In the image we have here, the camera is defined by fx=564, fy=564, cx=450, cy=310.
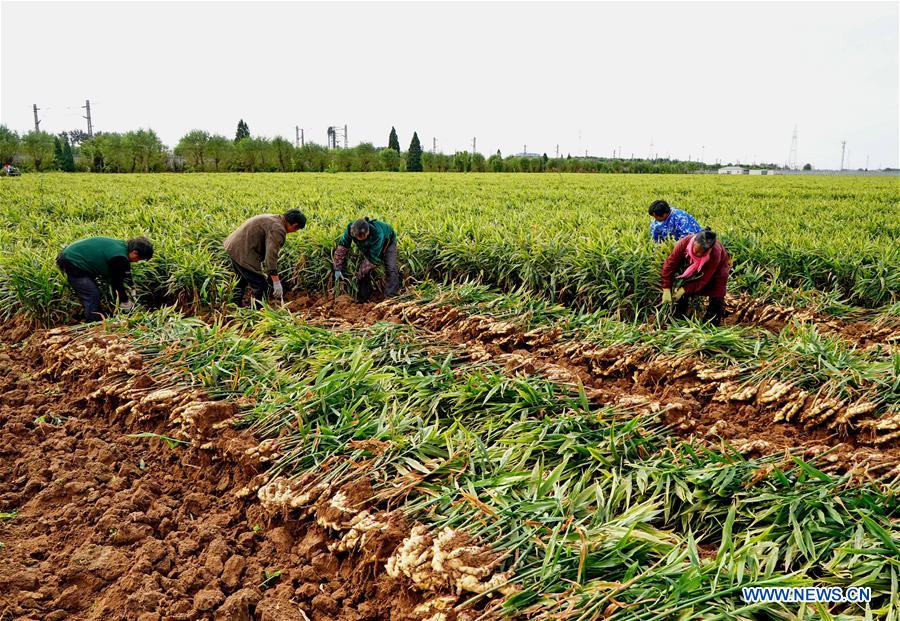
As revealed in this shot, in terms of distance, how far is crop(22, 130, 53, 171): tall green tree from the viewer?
3653 centimetres

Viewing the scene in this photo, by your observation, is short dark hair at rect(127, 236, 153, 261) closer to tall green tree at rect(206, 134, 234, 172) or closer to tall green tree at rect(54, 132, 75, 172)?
tall green tree at rect(206, 134, 234, 172)

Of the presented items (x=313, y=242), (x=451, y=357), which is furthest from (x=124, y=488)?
(x=313, y=242)

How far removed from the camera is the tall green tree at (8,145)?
116 ft

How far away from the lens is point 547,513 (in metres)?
2.50

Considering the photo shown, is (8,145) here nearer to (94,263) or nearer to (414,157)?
(414,157)

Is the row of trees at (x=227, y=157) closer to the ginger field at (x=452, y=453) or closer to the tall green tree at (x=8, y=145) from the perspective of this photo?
the tall green tree at (x=8, y=145)

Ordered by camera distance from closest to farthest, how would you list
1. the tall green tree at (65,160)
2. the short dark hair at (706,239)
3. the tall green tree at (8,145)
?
the short dark hair at (706,239) → the tall green tree at (8,145) → the tall green tree at (65,160)

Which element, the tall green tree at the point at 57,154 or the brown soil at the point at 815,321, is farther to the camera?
the tall green tree at the point at 57,154

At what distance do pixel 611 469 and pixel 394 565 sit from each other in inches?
46.2

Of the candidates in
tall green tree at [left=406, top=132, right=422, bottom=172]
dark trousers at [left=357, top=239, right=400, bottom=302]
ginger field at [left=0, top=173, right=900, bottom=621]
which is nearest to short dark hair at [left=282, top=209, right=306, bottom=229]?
dark trousers at [left=357, top=239, right=400, bottom=302]

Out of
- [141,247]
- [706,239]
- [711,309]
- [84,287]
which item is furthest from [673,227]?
[84,287]

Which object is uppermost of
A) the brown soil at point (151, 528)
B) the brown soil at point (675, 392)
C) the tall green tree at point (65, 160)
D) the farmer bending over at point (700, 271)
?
the tall green tree at point (65, 160)

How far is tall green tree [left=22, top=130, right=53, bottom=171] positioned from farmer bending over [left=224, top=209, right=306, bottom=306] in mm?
40023

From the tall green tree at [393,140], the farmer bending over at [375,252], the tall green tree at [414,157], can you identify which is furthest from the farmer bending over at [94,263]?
the tall green tree at [393,140]
